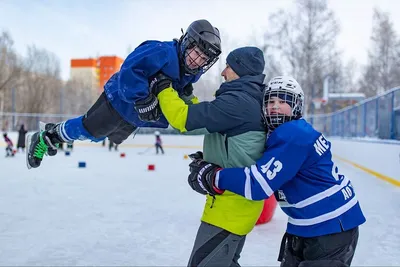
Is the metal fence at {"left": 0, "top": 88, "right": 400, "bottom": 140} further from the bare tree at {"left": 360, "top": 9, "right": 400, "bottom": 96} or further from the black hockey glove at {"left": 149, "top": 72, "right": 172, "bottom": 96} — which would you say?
the bare tree at {"left": 360, "top": 9, "right": 400, "bottom": 96}

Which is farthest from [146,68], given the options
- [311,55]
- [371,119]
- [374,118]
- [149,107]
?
[311,55]

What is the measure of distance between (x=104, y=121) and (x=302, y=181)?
1348 millimetres

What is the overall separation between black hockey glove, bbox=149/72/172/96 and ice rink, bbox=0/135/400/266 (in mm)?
1501

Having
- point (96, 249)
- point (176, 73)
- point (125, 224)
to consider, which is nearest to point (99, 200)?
point (125, 224)

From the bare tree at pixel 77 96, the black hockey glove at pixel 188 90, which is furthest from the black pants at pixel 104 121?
the bare tree at pixel 77 96

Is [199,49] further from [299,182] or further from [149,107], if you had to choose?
[299,182]

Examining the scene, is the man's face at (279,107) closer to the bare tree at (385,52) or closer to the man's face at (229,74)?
the man's face at (229,74)

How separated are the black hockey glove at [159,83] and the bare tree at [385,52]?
24362mm

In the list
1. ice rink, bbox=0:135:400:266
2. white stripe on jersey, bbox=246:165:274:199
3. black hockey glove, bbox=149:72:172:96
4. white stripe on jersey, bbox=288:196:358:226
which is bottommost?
ice rink, bbox=0:135:400:266

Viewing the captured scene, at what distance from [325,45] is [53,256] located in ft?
73.1

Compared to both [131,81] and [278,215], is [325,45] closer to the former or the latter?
[278,215]

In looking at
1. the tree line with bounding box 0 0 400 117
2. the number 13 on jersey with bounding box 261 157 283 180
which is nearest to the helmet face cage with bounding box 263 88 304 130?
the number 13 on jersey with bounding box 261 157 283 180

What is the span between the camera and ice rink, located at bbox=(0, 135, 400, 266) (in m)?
3.04

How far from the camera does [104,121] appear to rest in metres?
2.49
